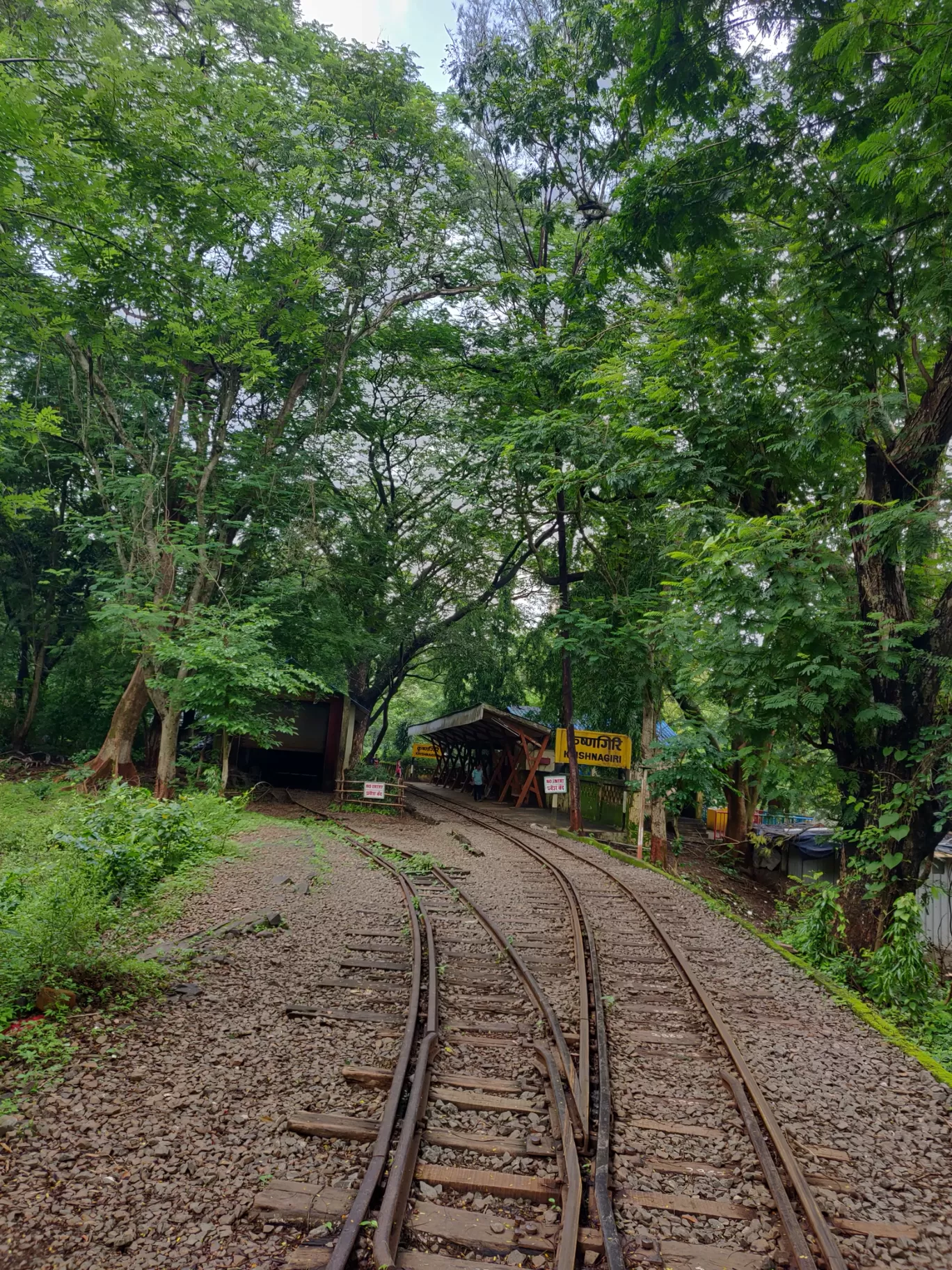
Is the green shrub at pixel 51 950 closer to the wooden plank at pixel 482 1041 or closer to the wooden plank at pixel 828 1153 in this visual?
the wooden plank at pixel 482 1041

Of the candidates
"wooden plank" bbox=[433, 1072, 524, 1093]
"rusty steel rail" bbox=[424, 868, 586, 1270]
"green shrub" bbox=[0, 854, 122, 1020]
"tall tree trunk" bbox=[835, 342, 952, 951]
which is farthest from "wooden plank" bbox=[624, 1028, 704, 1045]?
"green shrub" bbox=[0, 854, 122, 1020]

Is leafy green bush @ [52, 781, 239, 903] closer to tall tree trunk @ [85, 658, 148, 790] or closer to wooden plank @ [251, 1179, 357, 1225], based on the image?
tall tree trunk @ [85, 658, 148, 790]

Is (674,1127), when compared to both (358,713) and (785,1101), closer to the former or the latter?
(785,1101)

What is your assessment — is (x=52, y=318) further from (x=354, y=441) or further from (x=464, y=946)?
(x=354, y=441)

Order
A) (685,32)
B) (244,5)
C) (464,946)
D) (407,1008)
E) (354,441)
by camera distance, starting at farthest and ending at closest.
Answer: (354,441)
(244,5)
(464,946)
(685,32)
(407,1008)

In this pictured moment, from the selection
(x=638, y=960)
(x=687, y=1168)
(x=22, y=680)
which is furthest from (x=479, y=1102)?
(x=22, y=680)

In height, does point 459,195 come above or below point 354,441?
above

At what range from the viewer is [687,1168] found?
3.81m

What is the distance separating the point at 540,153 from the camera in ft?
51.3

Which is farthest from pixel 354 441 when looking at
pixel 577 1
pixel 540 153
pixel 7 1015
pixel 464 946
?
pixel 7 1015

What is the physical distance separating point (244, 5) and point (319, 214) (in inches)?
174

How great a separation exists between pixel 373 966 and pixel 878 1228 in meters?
4.19

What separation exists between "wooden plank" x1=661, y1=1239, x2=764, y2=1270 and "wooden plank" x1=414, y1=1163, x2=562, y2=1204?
55cm

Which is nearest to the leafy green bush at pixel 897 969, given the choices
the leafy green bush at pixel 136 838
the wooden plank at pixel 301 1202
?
the wooden plank at pixel 301 1202
